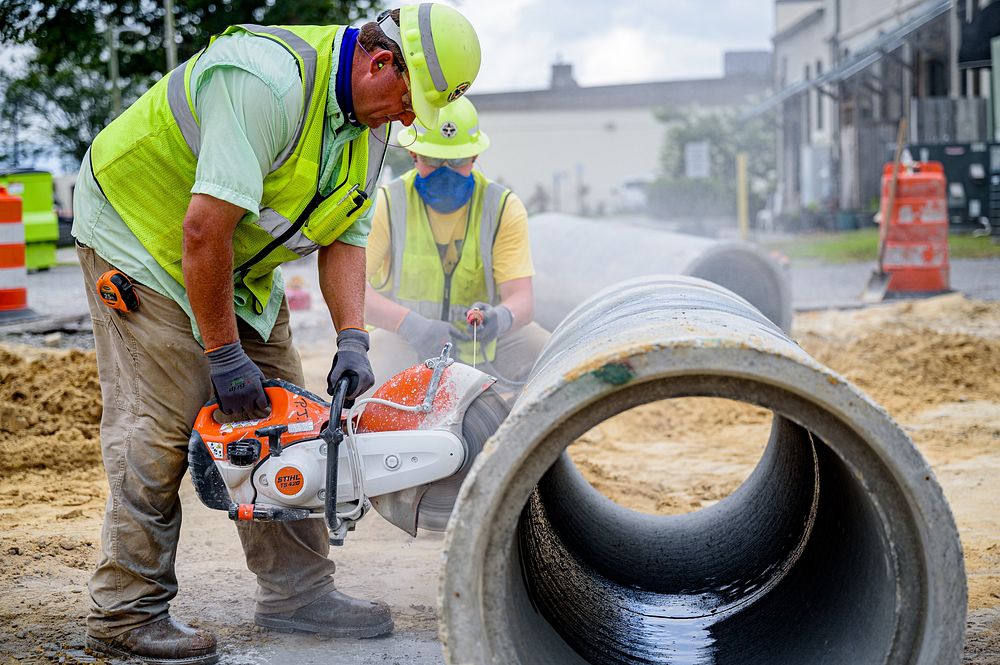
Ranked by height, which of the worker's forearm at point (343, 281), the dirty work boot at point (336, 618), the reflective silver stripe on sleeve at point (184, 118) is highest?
the reflective silver stripe on sleeve at point (184, 118)

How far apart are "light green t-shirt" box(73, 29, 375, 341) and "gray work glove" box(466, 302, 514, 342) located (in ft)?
5.40

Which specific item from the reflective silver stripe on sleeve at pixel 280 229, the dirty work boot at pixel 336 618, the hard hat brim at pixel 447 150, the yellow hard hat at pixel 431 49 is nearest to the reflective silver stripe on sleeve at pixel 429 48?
the yellow hard hat at pixel 431 49

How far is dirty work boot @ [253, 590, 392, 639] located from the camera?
361 centimetres

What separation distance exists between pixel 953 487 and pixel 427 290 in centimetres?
270

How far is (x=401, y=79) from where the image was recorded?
3.23 m

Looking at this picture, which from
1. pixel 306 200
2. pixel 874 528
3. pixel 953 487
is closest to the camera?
pixel 874 528

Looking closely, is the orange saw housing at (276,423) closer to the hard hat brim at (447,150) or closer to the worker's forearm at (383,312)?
the worker's forearm at (383,312)

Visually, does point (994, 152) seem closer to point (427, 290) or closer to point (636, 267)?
point (636, 267)

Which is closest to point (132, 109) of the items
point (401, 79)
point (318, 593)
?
point (401, 79)

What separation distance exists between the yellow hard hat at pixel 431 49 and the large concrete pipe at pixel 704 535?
84 cm

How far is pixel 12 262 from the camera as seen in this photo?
386 inches

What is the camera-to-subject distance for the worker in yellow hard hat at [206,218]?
3035 mm

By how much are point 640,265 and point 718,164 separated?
2950cm

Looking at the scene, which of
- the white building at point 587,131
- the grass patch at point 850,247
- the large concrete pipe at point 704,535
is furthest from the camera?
the white building at point 587,131
